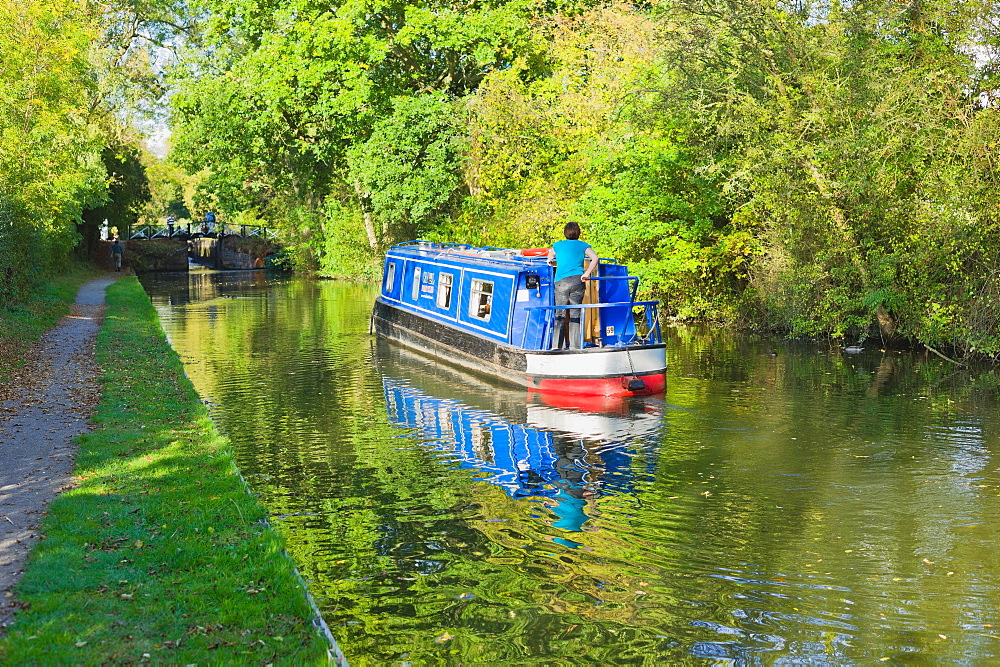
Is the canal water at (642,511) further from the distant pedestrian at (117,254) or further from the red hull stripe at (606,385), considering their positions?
the distant pedestrian at (117,254)

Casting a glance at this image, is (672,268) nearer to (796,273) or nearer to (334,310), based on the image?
(796,273)

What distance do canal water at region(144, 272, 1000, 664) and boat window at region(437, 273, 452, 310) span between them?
239cm

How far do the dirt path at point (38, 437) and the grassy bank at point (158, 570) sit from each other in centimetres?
12

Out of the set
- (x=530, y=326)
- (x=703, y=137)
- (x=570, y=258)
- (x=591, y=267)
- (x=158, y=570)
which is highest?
(x=703, y=137)

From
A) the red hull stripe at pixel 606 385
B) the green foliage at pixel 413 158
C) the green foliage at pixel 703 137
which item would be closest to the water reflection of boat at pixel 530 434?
the red hull stripe at pixel 606 385

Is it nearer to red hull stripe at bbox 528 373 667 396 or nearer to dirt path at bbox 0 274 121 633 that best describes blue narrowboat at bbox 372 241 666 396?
red hull stripe at bbox 528 373 667 396

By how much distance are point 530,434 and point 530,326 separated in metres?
3.29

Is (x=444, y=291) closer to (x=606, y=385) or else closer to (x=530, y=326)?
(x=530, y=326)

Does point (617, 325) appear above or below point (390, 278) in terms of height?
below

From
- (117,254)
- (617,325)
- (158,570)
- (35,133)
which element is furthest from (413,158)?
(158,570)

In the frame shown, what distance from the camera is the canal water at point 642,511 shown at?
583 centimetres

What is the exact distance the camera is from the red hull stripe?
1339cm

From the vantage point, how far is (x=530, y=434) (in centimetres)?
1166

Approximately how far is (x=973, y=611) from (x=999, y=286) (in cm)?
1039
